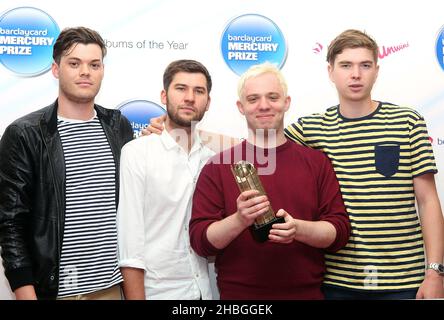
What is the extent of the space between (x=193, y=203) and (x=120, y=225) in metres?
0.25

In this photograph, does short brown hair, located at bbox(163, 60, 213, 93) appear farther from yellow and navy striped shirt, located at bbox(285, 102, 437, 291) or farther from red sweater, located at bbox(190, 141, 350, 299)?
yellow and navy striped shirt, located at bbox(285, 102, 437, 291)

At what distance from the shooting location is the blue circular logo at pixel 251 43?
208cm

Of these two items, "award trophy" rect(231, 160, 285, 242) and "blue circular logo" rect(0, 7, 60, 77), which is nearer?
"award trophy" rect(231, 160, 285, 242)

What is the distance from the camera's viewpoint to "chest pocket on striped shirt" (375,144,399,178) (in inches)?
69.3

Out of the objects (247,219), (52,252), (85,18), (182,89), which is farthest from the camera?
(85,18)

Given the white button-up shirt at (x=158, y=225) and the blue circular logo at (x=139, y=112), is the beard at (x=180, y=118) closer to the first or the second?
the white button-up shirt at (x=158, y=225)

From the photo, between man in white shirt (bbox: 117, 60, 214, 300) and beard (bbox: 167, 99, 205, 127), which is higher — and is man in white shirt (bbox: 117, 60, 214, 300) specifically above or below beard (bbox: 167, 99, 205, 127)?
below

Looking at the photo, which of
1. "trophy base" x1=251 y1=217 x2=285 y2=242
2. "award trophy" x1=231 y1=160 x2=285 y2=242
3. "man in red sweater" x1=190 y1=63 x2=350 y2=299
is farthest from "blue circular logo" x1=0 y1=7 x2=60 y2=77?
"trophy base" x1=251 y1=217 x2=285 y2=242

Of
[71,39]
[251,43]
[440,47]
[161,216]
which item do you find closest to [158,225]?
[161,216]

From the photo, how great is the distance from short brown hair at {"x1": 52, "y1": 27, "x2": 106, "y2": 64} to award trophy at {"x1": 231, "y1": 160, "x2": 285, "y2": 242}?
70 centimetres

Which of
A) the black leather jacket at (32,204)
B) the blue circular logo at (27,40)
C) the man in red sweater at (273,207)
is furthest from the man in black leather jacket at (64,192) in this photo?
the man in red sweater at (273,207)
